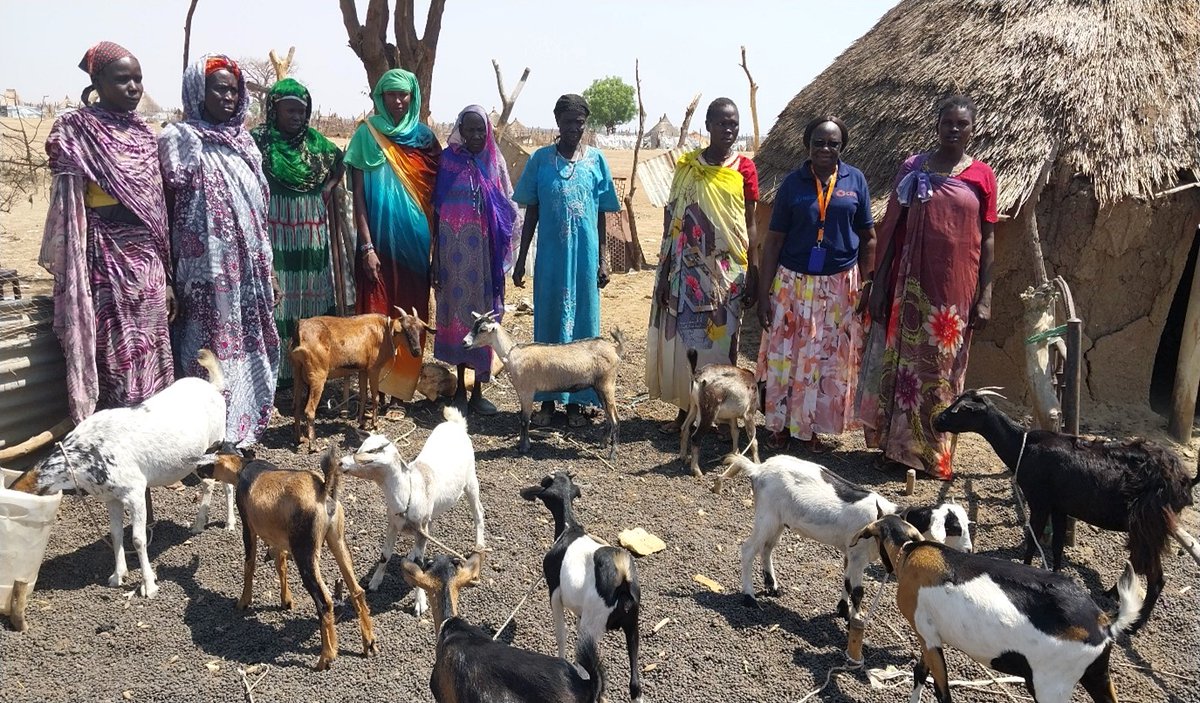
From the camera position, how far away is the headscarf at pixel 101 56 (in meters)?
5.36

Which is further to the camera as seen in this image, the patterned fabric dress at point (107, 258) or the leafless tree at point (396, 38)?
the leafless tree at point (396, 38)

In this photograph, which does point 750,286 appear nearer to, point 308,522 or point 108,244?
point 308,522

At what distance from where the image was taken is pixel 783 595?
16.4ft

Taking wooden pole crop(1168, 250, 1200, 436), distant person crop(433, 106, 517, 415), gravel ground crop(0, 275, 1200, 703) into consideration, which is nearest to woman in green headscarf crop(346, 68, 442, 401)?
distant person crop(433, 106, 517, 415)

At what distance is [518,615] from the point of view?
471cm

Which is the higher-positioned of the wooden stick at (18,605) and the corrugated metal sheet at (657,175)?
the corrugated metal sheet at (657,175)

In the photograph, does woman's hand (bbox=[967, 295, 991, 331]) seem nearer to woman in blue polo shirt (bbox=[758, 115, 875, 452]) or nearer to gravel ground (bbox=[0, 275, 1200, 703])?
woman in blue polo shirt (bbox=[758, 115, 875, 452])

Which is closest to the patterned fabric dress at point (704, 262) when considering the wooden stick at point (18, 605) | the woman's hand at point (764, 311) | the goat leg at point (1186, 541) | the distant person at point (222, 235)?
the woman's hand at point (764, 311)

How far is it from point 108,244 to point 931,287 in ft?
18.1

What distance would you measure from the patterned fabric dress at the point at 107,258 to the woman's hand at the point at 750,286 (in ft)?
13.8

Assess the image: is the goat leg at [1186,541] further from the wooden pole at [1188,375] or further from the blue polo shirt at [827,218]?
the wooden pole at [1188,375]

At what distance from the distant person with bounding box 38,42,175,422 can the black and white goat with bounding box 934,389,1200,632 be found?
5231 millimetres

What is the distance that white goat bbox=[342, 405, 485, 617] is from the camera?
14.7ft

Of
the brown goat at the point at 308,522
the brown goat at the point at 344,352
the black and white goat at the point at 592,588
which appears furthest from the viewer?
the brown goat at the point at 344,352
